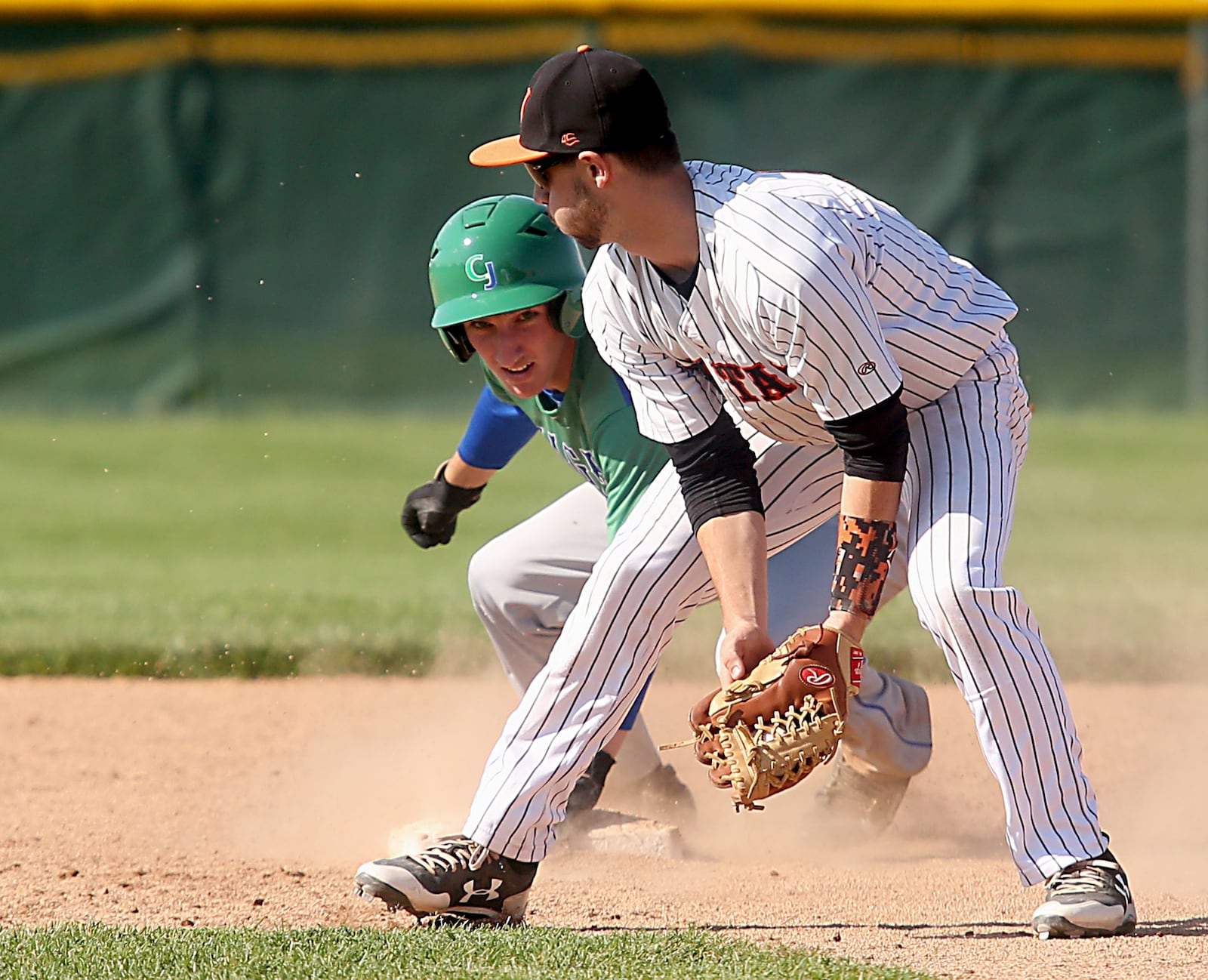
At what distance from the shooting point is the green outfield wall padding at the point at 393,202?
1160 centimetres

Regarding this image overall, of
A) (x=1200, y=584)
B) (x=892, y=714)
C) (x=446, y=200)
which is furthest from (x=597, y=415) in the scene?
(x=446, y=200)

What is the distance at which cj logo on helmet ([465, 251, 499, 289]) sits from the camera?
3.24 meters

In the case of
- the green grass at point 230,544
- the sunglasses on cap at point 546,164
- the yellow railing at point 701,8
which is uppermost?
the yellow railing at point 701,8

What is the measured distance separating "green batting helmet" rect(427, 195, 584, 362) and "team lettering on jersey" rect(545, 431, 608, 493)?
0.89 feet

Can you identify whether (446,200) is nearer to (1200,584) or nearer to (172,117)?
(172,117)

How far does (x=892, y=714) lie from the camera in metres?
3.62

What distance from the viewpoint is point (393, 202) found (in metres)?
11.9

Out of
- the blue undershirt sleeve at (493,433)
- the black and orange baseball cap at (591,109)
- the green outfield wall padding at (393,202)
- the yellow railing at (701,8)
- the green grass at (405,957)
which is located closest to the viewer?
the green grass at (405,957)

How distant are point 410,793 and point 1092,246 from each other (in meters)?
9.15

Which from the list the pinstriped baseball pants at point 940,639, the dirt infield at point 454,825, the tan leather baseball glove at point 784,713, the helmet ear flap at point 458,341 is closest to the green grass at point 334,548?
the dirt infield at point 454,825

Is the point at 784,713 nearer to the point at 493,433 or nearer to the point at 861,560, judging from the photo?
the point at 861,560

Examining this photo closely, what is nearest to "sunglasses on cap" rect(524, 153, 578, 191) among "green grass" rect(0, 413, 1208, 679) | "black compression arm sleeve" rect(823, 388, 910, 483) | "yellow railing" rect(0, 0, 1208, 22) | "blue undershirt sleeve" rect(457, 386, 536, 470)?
"black compression arm sleeve" rect(823, 388, 910, 483)

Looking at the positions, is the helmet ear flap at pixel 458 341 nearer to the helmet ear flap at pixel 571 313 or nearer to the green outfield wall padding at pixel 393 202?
the helmet ear flap at pixel 571 313

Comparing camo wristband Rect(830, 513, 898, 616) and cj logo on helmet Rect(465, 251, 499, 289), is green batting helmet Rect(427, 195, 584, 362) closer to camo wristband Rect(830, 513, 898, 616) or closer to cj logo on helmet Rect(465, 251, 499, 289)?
cj logo on helmet Rect(465, 251, 499, 289)
